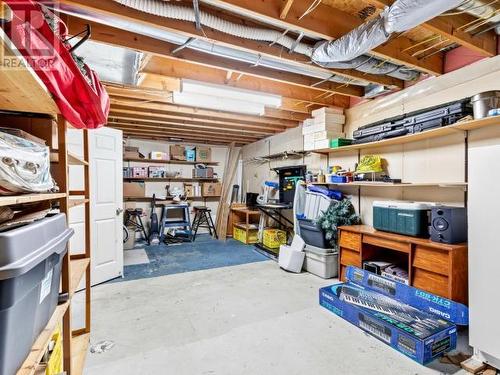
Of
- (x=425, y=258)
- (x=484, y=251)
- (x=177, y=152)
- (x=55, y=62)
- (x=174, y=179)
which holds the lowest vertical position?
(x=425, y=258)

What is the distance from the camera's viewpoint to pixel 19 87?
95 centimetres

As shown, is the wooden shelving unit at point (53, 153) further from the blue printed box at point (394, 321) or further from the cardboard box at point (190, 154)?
the cardboard box at point (190, 154)

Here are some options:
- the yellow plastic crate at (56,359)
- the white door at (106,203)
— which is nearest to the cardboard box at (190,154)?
the white door at (106,203)

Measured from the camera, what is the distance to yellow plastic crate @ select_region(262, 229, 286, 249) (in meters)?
4.96

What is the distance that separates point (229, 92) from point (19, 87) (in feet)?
7.53

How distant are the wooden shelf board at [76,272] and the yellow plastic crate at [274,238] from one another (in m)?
3.42

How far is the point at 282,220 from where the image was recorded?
540 cm

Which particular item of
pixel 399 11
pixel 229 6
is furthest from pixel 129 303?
pixel 399 11

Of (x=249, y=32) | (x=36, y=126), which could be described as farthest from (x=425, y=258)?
(x=36, y=126)

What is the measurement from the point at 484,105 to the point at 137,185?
5.95 meters

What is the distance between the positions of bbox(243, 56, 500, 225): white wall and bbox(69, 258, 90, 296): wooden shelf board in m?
3.30

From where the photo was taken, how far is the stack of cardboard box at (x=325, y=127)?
3.81m

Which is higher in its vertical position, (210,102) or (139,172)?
(210,102)

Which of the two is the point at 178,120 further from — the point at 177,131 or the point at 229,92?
the point at 229,92
